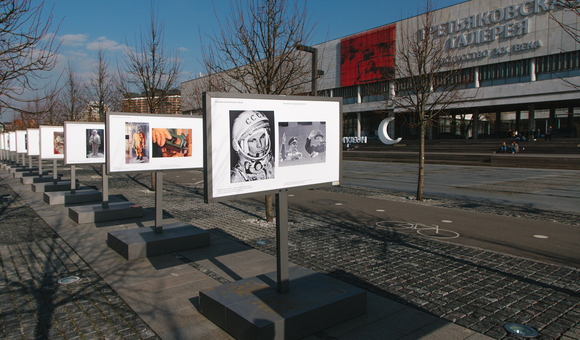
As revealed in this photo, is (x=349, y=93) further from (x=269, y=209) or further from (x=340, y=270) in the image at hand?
(x=340, y=270)

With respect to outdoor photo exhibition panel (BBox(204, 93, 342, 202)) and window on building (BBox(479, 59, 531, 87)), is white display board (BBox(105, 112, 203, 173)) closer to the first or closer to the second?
outdoor photo exhibition panel (BBox(204, 93, 342, 202))

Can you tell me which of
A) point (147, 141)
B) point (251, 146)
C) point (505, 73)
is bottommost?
point (251, 146)

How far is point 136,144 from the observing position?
7.61 meters

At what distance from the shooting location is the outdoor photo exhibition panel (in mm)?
3949

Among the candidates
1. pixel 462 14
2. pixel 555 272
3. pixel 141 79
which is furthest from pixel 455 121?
pixel 555 272

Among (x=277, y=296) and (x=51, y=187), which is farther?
(x=51, y=187)

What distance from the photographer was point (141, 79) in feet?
53.5

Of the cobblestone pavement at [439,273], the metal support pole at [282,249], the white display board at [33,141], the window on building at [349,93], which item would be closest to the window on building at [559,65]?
the window on building at [349,93]

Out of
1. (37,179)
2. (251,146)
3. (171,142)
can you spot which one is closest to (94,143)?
(171,142)

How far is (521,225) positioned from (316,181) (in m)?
6.82

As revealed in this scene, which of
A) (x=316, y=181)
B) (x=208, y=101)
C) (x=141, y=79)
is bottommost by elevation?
(x=316, y=181)

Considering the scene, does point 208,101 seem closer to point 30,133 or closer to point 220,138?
point 220,138

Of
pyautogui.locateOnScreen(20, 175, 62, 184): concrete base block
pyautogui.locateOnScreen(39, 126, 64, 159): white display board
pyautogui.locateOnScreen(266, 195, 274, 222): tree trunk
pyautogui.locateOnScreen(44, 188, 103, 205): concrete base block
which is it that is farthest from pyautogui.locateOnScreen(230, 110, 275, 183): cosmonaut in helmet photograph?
pyautogui.locateOnScreen(20, 175, 62, 184): concrete base block

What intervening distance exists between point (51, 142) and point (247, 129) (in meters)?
13.3
